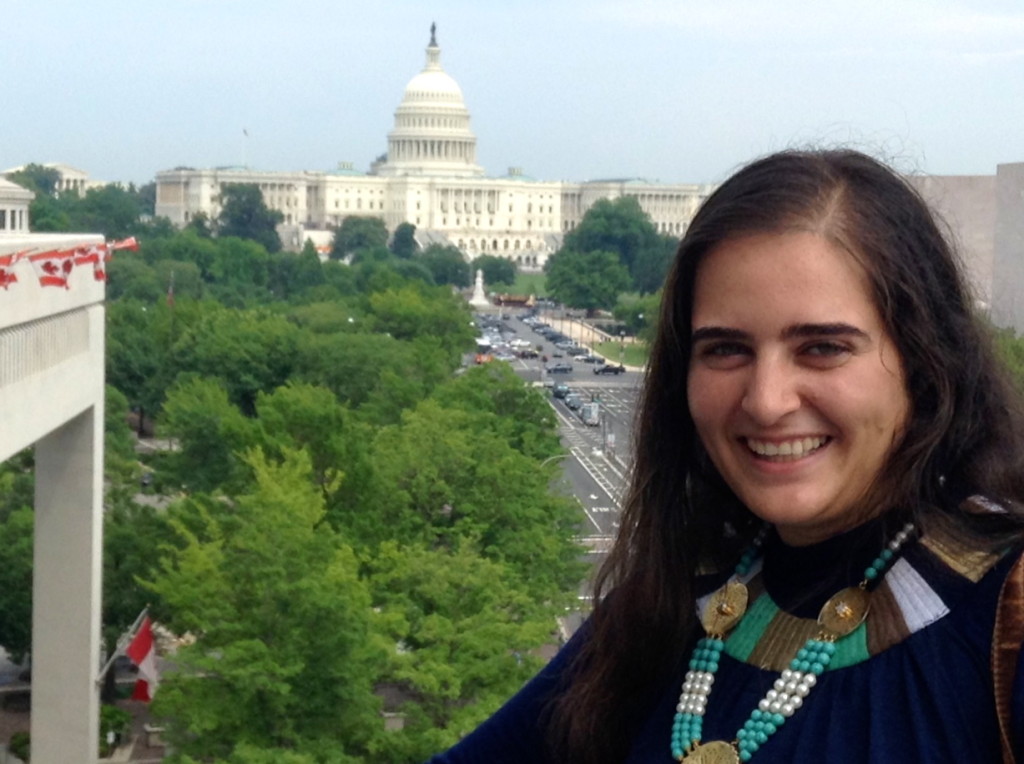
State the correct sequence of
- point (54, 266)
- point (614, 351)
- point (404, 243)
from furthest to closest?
point (404, 243)
point (614, 351)
point (54, 266)

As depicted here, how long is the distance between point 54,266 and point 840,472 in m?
15.5

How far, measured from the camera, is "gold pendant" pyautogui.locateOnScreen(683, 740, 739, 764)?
117 inches

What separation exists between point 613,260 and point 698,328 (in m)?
118

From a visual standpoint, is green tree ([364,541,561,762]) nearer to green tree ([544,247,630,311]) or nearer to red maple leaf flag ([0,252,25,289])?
red maple leaf flag ([0,252,25,289])

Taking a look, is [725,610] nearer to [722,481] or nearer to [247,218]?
[722,481]

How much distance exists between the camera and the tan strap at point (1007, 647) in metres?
2.65

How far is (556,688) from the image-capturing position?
357cm

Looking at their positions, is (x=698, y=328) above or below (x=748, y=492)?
above

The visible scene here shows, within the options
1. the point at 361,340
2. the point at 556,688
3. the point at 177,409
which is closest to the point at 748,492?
the point at 556,688

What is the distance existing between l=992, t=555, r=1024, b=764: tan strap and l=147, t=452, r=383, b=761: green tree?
16131 millimetres

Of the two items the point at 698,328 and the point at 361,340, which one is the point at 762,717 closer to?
the point at 698,328

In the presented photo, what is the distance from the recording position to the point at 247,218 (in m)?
159

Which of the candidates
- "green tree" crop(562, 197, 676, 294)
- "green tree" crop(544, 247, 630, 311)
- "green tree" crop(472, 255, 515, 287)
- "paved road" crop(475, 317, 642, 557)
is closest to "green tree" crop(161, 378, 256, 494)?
"paved road" crop(475, 317, 642, 557)

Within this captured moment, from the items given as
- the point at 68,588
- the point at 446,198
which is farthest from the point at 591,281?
the point at 68,588
